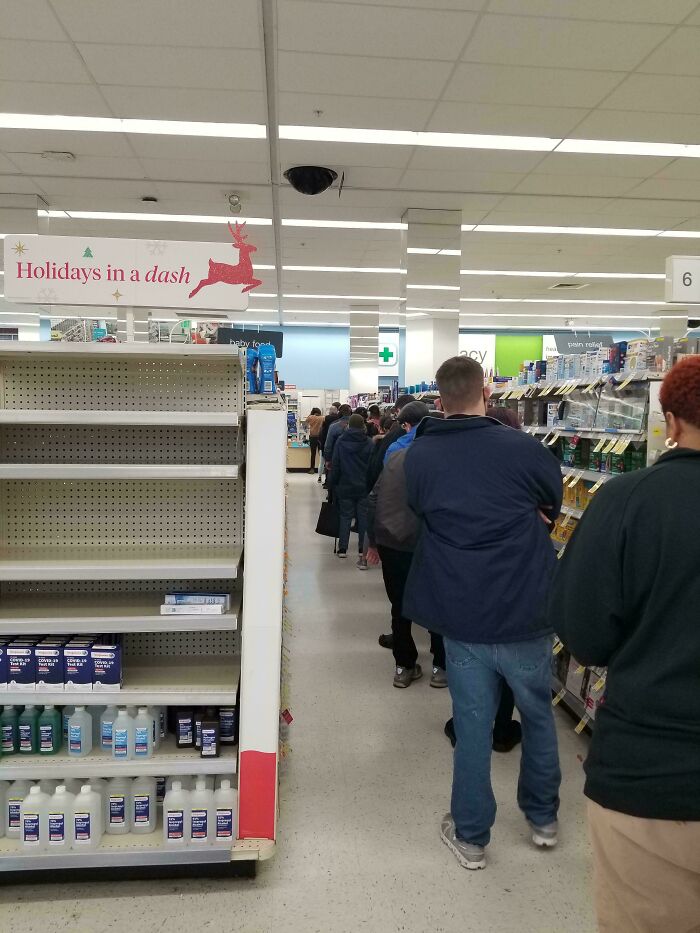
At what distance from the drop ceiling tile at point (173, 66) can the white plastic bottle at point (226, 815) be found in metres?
4.29

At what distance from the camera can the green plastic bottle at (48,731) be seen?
246 cm

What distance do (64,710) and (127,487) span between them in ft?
2.95

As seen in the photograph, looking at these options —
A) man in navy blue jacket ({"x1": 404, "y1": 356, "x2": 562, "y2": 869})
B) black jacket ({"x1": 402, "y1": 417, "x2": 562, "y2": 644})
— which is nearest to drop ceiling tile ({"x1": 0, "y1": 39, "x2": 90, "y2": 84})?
man in navy blue jacket ({"x1": 404, "y1": 356, "x2": 562, "y2": 869})

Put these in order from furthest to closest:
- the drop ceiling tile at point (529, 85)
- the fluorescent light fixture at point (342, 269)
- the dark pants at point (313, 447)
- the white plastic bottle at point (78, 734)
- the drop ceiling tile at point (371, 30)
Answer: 1. the dark pants at point (313, 447)
2. the fluorescent light fixture at point (342, 269)
3. the drop ceiling tile at point (529, 85)
4. the drop ceiling tile at point (371, 30)
5. the white plastic bottle at point (78, 734)

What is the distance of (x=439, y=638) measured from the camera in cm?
421

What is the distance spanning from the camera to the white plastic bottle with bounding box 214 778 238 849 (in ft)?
7.94

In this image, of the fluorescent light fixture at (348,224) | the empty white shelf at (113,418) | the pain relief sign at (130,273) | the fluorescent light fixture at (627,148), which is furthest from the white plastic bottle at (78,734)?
the fluorescent light fixture at (348,224)

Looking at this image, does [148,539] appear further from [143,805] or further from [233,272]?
[233,272]

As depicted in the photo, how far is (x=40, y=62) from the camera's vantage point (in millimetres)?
4492

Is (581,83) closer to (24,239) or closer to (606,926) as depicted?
(24,239)

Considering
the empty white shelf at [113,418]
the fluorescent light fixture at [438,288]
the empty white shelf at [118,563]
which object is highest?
the fluorescent light fixture at [438,288]

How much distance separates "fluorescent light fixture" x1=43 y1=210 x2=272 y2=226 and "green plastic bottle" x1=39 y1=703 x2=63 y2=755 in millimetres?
6815

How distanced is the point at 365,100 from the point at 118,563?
13.6 ft

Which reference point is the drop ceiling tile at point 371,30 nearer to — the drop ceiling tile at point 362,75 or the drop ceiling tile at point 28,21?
the drop ceiling tile at point 362,75
